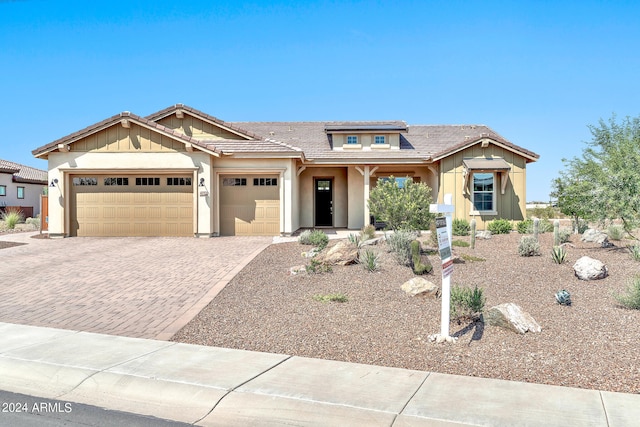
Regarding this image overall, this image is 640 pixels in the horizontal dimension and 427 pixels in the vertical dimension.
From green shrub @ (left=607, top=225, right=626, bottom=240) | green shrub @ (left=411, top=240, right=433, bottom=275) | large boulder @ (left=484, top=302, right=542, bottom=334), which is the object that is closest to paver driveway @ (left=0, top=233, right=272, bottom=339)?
green shrub @ (left=411, top=240, right=433, bottom=275)

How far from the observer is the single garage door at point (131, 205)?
740 inches

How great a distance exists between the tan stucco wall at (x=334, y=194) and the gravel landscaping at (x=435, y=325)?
12360mm

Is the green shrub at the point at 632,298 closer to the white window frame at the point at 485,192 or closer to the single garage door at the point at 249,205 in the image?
the single garage door at the point at 249,205

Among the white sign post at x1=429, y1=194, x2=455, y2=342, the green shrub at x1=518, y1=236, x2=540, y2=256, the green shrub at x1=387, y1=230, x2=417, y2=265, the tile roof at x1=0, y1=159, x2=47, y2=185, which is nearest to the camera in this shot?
the white sign post at x1=429, y1=194, x2=455, y2=342

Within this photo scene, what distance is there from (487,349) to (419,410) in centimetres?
207

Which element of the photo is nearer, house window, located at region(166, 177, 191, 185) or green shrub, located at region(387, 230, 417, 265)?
green shrub, located at region(387, 230, 417, 265)

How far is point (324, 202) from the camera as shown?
23828 mm

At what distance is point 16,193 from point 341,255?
37.4 metres

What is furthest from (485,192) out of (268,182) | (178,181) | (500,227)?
(178,181)

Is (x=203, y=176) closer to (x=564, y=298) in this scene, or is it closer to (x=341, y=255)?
(x=341, y=255)

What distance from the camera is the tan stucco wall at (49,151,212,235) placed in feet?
60.5

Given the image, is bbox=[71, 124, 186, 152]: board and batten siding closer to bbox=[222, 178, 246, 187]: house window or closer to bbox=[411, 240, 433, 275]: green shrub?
bbox=[222, 178, 246, 187]: house window

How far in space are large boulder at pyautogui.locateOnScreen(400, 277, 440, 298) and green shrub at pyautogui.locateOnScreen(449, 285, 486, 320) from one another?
115 centimetres

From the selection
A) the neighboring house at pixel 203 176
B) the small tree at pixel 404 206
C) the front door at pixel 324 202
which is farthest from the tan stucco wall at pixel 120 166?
the small tree at pixel 404 206
